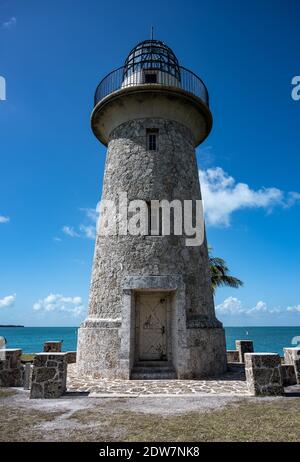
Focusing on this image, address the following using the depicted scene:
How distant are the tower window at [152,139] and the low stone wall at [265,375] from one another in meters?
7.99

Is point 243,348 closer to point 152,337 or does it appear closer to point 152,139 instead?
point 152,337

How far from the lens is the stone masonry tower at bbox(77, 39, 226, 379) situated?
10.6 meters

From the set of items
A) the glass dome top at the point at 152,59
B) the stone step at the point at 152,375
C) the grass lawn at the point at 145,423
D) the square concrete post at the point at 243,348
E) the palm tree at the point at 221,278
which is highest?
the glass dome top at the point at 152,59

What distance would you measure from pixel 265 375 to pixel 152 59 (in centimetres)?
1271

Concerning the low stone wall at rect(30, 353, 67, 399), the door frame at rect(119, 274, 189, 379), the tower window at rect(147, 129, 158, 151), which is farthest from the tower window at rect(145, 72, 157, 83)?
the low stone wall at rect(30, 353, 67, 399)

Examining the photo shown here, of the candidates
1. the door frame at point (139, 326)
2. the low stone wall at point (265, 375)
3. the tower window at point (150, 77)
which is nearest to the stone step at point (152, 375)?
the door frame at point (139, 326)

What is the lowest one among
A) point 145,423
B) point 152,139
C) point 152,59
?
point 145,423

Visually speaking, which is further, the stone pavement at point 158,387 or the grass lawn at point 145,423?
the stone pavement at point 158,387

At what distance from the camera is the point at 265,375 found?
788cm

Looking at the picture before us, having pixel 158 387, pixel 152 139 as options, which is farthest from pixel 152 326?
pixel 152 139

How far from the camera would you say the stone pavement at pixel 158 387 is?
810cm

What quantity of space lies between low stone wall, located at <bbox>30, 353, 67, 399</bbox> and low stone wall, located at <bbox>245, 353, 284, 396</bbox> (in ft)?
14.5

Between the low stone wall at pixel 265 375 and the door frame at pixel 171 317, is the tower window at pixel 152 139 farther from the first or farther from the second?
the low stone wall at pixel 265 375
